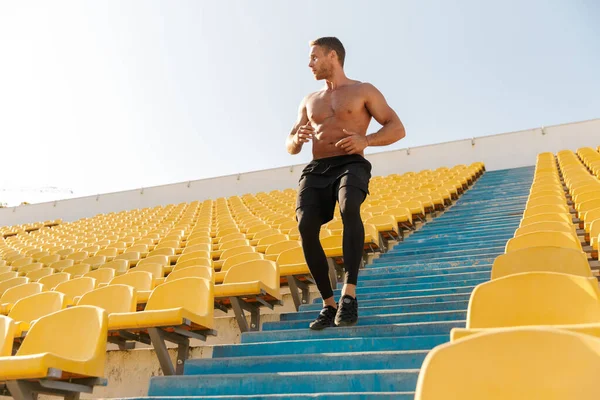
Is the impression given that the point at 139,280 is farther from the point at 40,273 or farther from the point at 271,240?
the point at 40,273

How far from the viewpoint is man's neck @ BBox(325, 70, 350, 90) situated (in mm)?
3377

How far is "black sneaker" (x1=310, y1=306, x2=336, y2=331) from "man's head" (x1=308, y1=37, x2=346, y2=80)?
1.30 metres

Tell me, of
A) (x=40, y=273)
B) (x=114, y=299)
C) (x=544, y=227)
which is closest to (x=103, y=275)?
(x=40, y=273)

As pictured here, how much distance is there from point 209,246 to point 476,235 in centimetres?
295

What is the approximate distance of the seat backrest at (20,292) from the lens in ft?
16.6

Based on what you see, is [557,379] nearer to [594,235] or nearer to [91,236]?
[594,235]

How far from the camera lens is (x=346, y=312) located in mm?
3135

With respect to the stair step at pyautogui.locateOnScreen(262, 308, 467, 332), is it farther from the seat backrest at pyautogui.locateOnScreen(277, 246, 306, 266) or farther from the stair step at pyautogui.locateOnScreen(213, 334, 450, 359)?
the seat backrest at pyautogui.locateOnScreen(277, 246, 306, 266)

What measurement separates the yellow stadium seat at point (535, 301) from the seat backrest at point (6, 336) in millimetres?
2422

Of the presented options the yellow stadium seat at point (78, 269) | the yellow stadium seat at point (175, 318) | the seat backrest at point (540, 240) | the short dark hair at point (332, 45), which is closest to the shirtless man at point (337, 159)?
the short dark hair at point (332, 45)

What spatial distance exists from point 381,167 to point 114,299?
14.1m

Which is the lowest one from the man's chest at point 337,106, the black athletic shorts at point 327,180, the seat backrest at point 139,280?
the seat backrest at point 139,280

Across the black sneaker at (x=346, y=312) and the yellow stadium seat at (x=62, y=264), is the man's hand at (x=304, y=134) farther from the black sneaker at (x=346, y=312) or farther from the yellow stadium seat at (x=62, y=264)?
the yellow stadium seat at (x=62, y=264)

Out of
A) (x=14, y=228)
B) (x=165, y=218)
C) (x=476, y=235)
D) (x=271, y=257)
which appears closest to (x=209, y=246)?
(x=271, y=257)
